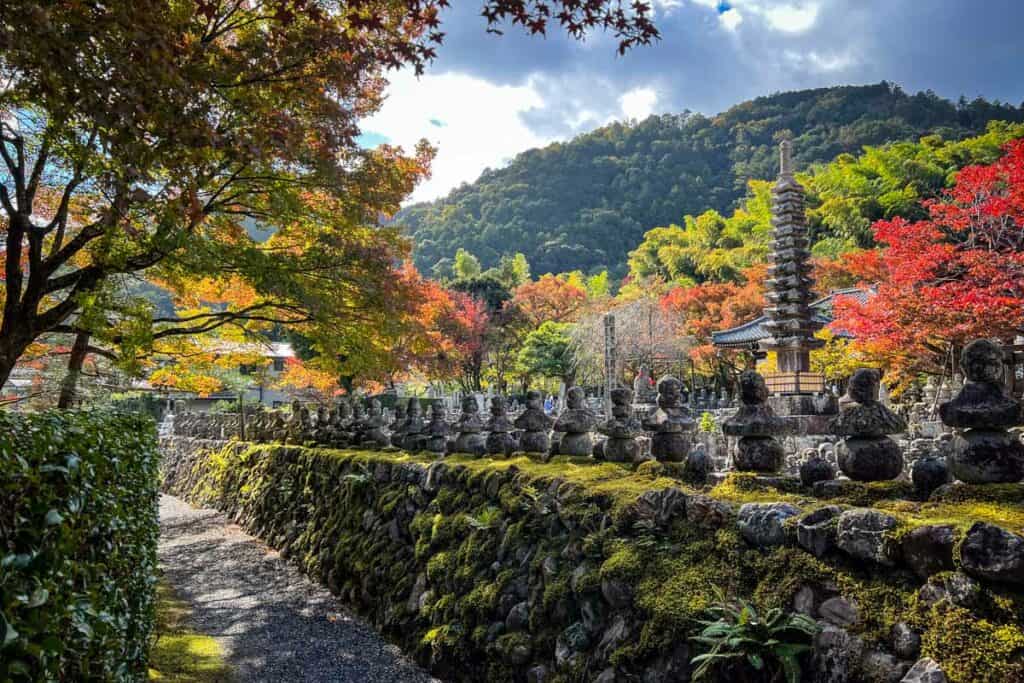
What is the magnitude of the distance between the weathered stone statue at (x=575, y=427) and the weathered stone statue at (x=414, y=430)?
3358 millimetres

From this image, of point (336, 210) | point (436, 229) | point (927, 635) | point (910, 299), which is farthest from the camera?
point (436, 229)

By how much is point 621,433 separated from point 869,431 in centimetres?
220

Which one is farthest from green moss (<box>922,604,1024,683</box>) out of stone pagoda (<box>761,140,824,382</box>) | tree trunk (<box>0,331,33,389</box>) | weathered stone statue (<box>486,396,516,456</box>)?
stone pagoda (<box>761,140,824,382</box>)

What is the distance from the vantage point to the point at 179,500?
18.4 meters

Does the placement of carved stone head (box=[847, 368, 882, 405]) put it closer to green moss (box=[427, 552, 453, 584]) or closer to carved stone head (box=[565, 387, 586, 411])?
carved stone head (box=[565, 387, 586, 411])

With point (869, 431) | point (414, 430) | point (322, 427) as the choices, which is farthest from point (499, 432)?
point (322, 427)

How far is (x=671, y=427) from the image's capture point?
5121mm

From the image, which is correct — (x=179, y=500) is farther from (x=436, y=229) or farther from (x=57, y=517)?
(x=436, y=229)

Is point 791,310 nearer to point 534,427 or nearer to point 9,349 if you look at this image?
point 534,427

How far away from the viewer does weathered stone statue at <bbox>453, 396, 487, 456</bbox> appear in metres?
7.96

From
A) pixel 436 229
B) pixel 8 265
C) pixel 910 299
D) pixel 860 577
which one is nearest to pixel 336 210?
pixel 8 265

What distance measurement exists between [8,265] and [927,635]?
8.52 m

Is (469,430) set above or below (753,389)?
below

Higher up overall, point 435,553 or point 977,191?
point 977,191
